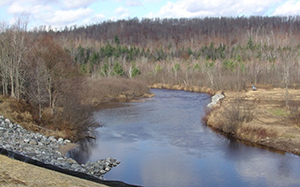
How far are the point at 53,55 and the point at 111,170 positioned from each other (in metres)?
17.2

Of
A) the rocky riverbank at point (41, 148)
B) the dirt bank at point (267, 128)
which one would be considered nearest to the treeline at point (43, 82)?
the rocky riverbank at point (41, 148)

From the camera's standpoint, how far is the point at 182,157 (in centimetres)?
2212

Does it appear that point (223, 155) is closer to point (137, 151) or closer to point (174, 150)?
point (174, 150)

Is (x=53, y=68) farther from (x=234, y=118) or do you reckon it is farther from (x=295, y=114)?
(x=295, y=114)

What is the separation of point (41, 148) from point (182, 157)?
30.3ft

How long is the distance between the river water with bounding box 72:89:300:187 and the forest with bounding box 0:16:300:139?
14.7 ft

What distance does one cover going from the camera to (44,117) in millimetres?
28844

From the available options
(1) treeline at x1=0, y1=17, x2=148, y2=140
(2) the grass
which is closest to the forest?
(1) treeline at x1=0, y1=17, x2=148, y2=140

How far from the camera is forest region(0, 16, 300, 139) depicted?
3153cm

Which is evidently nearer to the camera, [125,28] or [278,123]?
[278,123]

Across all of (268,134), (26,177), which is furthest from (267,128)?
(26,177)

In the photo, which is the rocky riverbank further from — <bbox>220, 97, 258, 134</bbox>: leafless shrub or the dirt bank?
<bbox>220, 97, 258, 134</bbox>: leafless shrub

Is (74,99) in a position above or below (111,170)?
above

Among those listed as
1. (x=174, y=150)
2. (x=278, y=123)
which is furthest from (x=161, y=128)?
(x=278, y=123)
